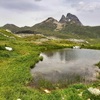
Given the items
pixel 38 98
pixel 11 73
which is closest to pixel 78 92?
pixel 38 98

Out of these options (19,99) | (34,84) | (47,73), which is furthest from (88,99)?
(47,73)

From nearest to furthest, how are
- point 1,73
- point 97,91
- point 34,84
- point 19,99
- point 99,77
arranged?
point 19,99
point 97,91
point 34,84
point 1,73
point 99,77

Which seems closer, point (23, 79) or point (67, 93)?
point (67, 93)

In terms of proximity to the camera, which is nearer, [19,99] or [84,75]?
[19,99]

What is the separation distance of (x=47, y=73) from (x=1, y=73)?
35.5 ft

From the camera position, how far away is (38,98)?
2761 centimetres

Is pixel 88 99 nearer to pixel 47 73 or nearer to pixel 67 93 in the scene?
pixel 67 93

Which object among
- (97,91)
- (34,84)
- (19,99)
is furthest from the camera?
(34,84)

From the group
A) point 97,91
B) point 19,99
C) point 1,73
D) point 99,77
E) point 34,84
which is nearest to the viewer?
point 19,99

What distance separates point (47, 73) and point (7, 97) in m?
20.1

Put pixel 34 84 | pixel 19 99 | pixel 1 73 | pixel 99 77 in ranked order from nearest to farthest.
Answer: pixel 19 99
pixel 34 84
pixel 1 73
pixel 99 77

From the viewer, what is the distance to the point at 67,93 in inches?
1148

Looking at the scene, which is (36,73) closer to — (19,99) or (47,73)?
(47,73)

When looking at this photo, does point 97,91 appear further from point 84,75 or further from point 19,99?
point 84,75
